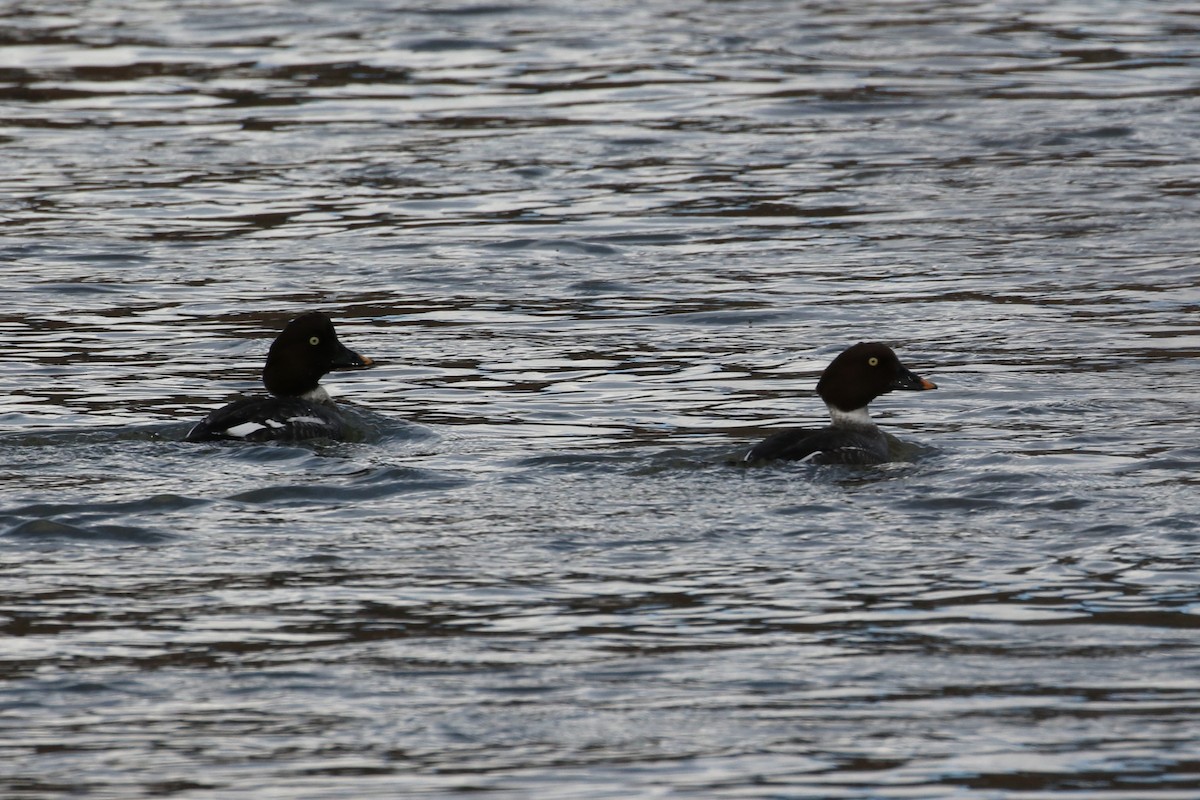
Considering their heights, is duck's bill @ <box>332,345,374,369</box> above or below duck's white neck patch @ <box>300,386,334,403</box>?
above

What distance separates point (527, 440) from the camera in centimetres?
1134

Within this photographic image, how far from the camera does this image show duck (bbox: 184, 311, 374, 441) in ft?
36.3

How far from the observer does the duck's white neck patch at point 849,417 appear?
11320mm

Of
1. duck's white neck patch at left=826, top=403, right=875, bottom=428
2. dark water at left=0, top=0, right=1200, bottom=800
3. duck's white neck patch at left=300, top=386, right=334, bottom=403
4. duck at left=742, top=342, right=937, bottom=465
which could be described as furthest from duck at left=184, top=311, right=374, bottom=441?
duck's white neck patch at left=826, top=403, right=875, bottom=428

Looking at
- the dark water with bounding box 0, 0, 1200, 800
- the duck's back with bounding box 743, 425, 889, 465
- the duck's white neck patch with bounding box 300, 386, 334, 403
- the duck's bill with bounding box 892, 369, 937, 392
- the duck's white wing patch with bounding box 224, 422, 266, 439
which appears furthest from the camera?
the duck's white neck patch with bounding box 300, 386, 334, 403

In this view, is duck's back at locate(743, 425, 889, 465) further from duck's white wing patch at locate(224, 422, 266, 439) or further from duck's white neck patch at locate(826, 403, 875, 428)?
duck's white wing patch at locate(224, 422, 266, 439)

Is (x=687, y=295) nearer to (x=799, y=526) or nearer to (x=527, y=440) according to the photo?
(x=527, y=440)

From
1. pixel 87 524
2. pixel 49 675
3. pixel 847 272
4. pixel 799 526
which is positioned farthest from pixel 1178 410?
pixel 49 675

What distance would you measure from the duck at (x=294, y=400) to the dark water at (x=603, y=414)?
0.20 meters

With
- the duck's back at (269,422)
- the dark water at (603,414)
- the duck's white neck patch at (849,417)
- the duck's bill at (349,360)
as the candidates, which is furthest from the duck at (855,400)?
the duck's bill at (349,360)

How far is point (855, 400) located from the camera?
11.4 m

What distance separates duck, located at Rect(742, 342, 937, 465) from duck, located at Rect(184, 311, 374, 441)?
2358 mm

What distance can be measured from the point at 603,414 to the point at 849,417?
1461 millimetres

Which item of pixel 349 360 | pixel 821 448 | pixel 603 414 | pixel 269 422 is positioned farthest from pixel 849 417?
pixel 269 422
